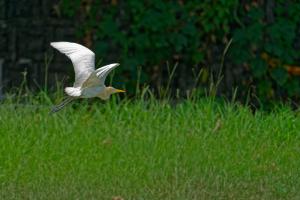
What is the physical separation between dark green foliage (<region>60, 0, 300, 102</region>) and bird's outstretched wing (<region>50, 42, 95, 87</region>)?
13.3 ft

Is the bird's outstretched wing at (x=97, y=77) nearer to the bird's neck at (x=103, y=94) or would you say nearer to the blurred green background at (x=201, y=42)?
the bird's neck at (x=103, y=94)

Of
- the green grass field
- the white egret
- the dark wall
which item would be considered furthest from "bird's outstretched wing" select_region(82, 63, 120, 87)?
the dark wall

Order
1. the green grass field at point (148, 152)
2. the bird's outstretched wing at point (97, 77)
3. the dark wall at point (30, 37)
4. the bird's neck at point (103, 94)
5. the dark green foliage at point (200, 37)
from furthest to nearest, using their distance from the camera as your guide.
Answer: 1. the dark wall at point (30, 37)
2. the dark green foliage at point (200, 37)
3. the green grass field at point (148, 152)
4. the bird's neck at point (103, 94)
5. the bird's outstretched wing at point (97, 77)

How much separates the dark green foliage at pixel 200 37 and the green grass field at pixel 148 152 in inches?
39.0

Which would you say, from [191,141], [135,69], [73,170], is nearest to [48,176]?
[73,170]

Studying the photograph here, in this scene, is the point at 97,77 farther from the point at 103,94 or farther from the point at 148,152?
the point at 148,152

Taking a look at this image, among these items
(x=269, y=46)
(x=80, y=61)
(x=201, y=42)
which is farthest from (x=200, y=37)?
(x=80, y=61)

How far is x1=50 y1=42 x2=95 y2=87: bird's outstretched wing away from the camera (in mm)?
5596

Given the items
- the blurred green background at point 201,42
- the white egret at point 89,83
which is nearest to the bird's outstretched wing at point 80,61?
the white egret at point 89,83

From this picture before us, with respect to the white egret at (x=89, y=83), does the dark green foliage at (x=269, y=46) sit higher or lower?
lower

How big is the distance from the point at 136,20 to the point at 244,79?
123cm

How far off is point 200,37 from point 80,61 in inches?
183

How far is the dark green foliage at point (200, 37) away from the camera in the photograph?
10172mm

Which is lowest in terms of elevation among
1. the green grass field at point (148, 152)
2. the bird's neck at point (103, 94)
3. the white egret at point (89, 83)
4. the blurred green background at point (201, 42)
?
the green grass field at point (148, 152)
